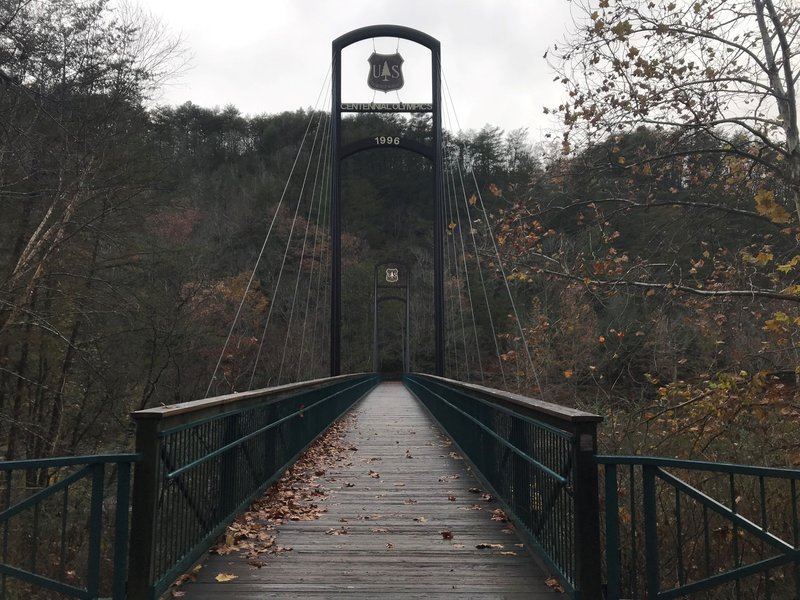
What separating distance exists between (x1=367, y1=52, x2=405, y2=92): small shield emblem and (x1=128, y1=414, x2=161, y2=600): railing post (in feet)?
85.6

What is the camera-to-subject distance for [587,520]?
3279mm

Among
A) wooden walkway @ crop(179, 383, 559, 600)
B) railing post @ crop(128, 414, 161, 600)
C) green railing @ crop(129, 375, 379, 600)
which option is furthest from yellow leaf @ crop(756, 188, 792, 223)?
railing post @ crop(128, 414, 161, 600)

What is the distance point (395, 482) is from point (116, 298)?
7.06 meters

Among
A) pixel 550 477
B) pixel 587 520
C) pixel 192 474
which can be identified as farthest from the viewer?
pixel 192 474

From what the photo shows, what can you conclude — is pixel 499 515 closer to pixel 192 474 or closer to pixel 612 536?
pixel 612 536

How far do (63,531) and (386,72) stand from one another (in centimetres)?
2677

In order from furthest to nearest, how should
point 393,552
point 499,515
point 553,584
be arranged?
point 499,515 < point 393,552 < point 553,584

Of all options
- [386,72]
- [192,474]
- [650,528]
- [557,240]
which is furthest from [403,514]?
[386,72]

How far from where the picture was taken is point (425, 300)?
58656mm

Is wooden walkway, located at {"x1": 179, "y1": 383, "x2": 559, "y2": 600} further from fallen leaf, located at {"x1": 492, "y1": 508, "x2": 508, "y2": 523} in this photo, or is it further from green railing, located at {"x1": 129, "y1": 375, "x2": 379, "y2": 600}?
green railing, located at {"x1": 129, "y1": 375, "x2": 379, "y2": 600}

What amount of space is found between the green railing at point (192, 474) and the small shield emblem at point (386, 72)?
23312 mm

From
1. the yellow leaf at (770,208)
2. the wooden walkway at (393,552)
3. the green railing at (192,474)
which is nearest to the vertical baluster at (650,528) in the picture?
the wooden walkway at (393,552)

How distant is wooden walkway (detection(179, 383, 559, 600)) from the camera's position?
360 centimetres

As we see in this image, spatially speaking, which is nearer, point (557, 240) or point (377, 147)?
point (557, 240)
